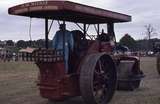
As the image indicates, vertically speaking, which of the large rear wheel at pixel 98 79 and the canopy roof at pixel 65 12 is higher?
the canopy roof at pixel 65 12

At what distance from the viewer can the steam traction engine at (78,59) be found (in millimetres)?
9617

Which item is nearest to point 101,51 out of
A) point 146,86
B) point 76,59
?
point 76,59

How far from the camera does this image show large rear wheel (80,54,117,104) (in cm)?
963

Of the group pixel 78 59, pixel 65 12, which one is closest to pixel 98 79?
pixel 78 59

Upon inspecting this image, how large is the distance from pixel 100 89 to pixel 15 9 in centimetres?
285

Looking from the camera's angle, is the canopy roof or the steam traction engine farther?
the steam traction engine

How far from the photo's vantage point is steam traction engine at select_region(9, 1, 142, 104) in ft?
31.6

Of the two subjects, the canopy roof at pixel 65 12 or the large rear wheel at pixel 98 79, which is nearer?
the canopy roof at pixel 65 12

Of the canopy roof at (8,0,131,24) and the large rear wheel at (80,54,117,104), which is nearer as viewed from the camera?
the canopy roof at (8,0,131,24)

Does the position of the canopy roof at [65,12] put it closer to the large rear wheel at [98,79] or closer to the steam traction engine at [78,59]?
the steam traction engine at [78,59]

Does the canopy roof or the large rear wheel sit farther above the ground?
the canopy roof

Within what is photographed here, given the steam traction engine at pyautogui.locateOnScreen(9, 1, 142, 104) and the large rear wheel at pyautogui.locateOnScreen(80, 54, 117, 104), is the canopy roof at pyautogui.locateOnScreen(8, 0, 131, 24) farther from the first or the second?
the large rear wheel at pyautogui.locateOnScreen(80, 54, 117, 104)

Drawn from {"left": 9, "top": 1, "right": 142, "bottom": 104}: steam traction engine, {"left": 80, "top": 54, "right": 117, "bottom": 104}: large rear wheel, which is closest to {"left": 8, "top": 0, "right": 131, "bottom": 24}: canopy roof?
{"left": 9, "top": 1, "right": 142, "bottom": 104}: steam traction engine

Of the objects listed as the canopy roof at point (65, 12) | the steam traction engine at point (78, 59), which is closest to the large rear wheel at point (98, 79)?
the steam traction engine at point (78, 59)
